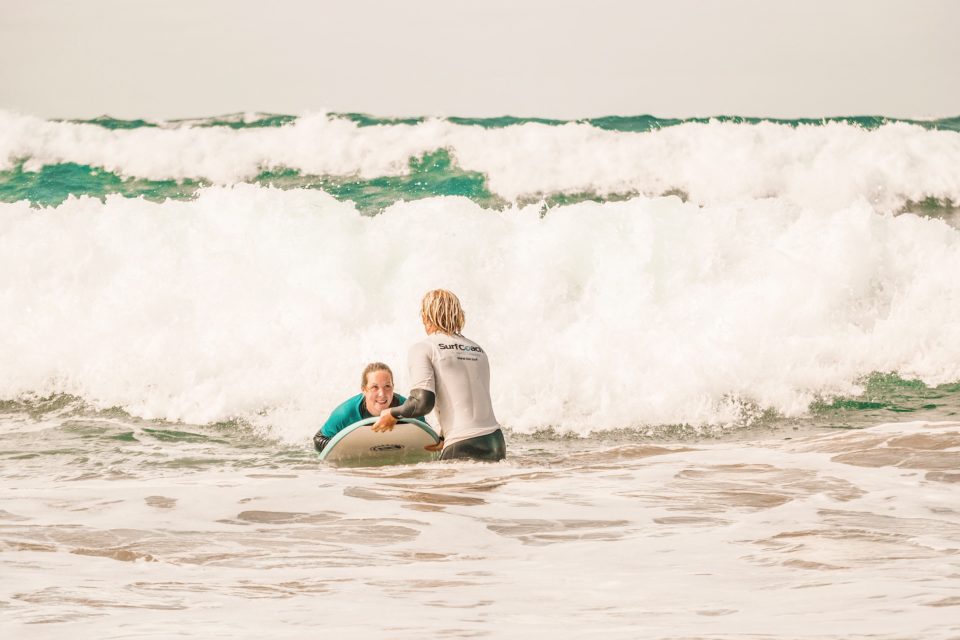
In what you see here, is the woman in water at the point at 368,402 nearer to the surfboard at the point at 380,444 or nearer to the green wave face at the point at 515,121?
the surfboard at the point at 380,444

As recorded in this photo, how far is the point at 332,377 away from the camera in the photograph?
1109cm

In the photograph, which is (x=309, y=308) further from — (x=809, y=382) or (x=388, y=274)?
(x=809, y=382)

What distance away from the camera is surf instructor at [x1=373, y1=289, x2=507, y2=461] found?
6.93 m

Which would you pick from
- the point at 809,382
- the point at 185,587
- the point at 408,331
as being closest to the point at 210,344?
the point at 408,331

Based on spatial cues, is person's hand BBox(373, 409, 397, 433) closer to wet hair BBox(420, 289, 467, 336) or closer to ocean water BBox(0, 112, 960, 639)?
ocean water BBox(0, 112, 960, 639)

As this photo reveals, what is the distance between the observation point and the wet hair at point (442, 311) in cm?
707

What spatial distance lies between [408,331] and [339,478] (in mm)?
5164

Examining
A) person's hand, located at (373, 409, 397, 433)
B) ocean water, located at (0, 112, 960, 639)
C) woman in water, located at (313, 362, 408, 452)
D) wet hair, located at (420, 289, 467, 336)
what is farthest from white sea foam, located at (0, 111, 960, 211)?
person's hand, located at (373, 409, 397, 433)

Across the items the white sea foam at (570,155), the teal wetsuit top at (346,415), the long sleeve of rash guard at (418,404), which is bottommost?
the teal wetsuit top at (346,415)

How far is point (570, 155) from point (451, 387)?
35.7ft

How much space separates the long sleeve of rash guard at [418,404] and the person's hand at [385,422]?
116 millimetres

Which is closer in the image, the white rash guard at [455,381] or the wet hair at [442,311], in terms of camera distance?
the white rash guard at [455,381]

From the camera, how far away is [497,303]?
487 inches

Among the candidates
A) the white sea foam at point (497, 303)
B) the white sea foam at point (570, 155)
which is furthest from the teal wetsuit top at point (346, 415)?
the white sea foam at point (570, 155)
